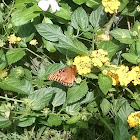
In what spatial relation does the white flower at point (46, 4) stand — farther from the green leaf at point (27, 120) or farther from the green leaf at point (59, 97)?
the green leaf at point (27, 120)

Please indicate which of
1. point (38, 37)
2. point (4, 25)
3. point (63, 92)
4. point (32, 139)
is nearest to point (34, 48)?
point (38, 37)

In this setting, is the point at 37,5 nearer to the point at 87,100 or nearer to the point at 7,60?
the point at 7,60

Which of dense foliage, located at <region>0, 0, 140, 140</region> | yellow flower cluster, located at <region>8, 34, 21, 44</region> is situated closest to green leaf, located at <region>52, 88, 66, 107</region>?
dense foliage, located at <region>0, 0, 140, 140</region>

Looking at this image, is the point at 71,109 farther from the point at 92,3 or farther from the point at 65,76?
the point at 92,3

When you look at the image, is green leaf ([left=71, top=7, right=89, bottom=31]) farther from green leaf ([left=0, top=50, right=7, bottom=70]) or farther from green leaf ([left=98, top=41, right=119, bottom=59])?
green leaf ([left=0, top=50, right=7, bottom=70])

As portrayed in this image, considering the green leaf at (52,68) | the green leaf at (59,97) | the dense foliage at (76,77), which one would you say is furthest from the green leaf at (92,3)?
the green leaf at (59,97)
